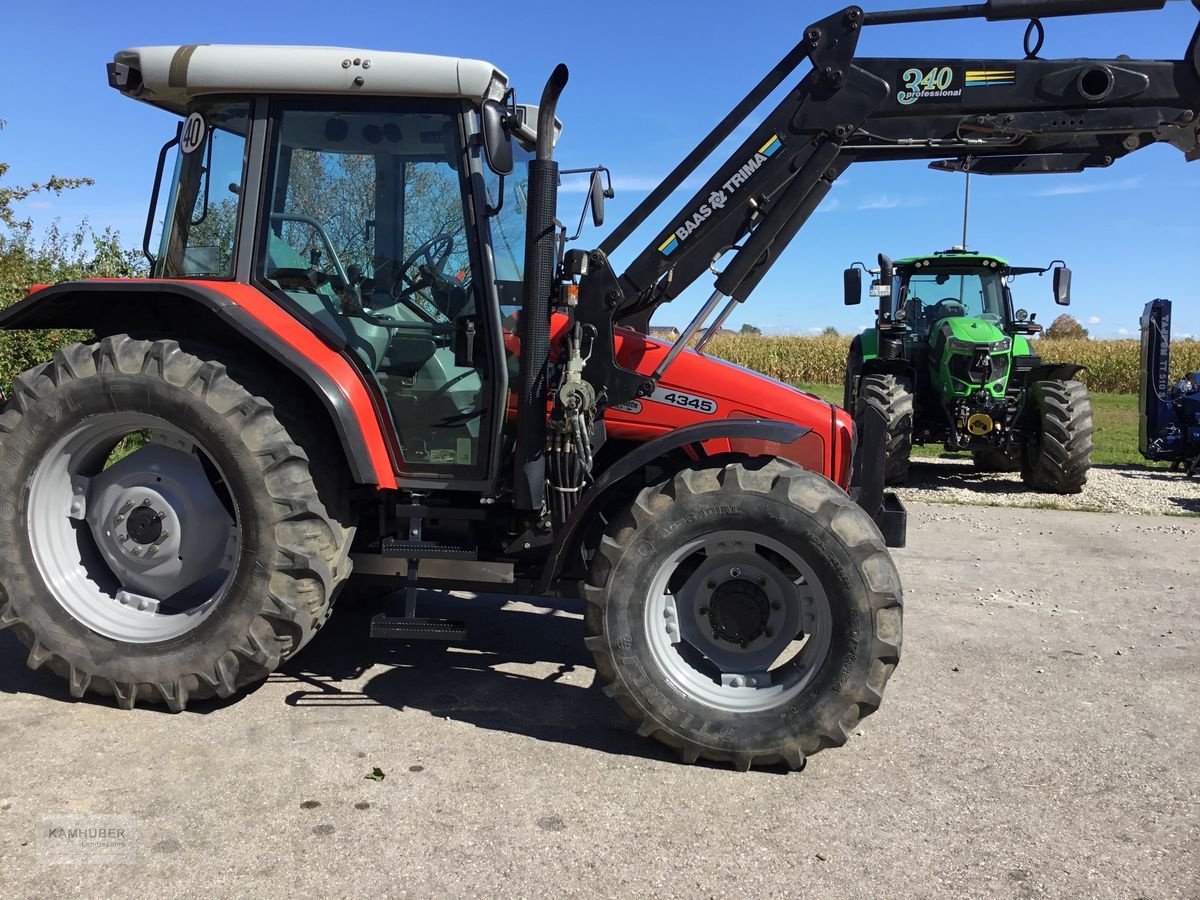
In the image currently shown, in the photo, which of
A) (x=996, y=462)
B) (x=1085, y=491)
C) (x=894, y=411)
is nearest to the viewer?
(x=894, y=411)

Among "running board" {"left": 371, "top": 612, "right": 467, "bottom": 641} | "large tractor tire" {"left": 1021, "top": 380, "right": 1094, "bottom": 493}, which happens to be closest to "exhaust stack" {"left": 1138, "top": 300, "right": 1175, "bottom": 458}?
"large tractor tire" {"left": 1021, "top": 380, "right": 1094, "bottom": 493}

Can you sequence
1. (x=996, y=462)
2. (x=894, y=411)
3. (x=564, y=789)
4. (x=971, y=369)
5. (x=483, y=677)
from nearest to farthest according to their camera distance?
(x=564, y=789) < (x=483, y=677) < (x=894, y=411) < (x=971, y=369) < (x=996, y=462)

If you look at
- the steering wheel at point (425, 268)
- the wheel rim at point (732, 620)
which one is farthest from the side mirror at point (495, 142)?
the wheel rim at point (732, 620)

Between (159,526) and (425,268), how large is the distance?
1622mm

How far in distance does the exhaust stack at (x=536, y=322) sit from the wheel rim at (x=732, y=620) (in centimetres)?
70

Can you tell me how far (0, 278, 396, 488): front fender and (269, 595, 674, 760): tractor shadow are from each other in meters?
0.99

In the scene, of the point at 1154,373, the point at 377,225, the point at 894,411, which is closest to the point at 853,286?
the point at 894,411

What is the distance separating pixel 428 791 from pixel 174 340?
217 cm

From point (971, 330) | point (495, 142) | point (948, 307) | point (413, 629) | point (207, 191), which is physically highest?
point (948, 307)

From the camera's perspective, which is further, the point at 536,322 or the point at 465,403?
the point at 465,403

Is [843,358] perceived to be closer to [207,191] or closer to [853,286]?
[853,286]

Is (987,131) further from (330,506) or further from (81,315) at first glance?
(81,315)

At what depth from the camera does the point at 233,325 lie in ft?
12.1

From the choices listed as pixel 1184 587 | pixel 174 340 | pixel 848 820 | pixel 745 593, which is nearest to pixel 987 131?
pixel 745 593
